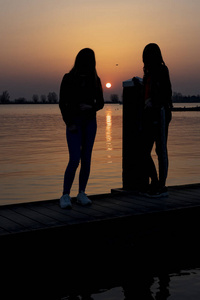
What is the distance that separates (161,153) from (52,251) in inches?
90.6

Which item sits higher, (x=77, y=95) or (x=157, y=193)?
(x=77, y=95)

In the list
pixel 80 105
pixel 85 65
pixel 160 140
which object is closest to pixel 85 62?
pixel 85 65

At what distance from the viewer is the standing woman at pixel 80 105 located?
591cm

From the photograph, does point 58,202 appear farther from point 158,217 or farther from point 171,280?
point 171,280

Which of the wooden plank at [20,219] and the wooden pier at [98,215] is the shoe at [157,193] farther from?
the wooden plank at [20,219]

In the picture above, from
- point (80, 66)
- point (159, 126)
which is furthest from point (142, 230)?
point (80, 66)

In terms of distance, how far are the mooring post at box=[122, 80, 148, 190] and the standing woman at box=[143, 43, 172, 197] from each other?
0.41 m

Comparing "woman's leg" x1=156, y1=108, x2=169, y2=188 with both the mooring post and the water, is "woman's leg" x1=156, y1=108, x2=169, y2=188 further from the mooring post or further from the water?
the water

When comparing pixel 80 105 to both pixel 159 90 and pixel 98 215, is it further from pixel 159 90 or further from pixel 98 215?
pixel 98 215

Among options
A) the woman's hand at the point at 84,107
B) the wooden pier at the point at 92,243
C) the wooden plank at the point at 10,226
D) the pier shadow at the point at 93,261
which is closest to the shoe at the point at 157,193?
the wooden pier at the point at 92,243

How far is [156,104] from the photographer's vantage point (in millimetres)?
6539

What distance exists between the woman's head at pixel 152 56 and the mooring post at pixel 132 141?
0.69 meters

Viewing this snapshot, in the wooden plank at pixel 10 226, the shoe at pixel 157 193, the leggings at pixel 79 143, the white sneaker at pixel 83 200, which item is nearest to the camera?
the wooden plank at pixel 10 226

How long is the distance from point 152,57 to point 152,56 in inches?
0.6
